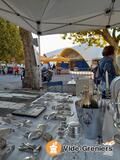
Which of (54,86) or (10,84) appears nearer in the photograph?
(54,86)

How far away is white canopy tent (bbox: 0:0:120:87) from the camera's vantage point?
2.81m

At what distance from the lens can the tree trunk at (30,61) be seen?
24.0ft

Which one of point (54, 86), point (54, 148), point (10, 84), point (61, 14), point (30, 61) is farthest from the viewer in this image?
point (10, 84)

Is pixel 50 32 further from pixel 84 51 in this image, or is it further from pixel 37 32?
pixel 84 51

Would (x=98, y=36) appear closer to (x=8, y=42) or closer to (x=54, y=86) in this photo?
(x=54, y=86)

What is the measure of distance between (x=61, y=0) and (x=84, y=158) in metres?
2.33

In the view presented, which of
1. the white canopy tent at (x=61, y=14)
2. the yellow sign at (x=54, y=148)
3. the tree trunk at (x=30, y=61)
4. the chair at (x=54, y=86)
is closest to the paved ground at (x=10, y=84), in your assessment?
the tree trunk at (x=30, y=61)

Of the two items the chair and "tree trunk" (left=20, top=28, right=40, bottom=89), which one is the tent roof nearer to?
the chair

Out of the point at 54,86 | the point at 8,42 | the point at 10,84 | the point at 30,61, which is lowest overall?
the point at 10,84

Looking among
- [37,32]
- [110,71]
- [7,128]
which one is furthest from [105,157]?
[37,32]

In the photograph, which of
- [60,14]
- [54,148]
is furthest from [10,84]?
[54,148]

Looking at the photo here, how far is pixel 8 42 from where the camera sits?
24484 millimetres

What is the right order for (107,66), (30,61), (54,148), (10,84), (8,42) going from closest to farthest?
(54,148)
(107,66)
(30,61)
(10,84)
(8,42)

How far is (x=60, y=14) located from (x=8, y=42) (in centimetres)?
2215
